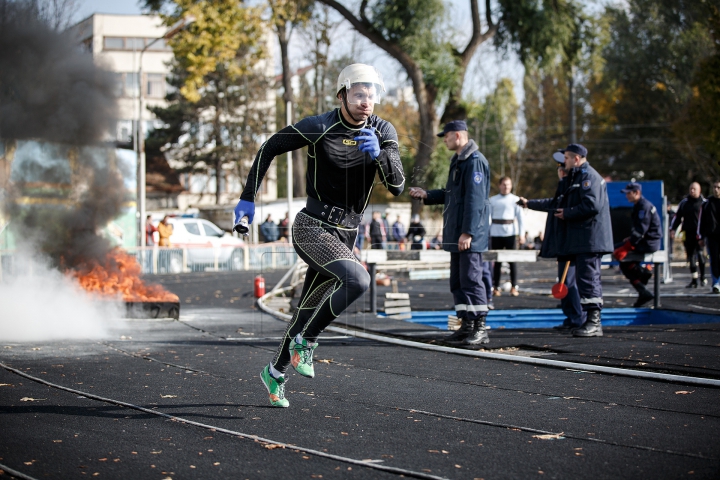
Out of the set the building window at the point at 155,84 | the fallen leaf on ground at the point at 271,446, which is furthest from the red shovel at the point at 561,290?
the building window at the point at 155,84

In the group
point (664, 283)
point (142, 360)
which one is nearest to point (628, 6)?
point (664, 283)

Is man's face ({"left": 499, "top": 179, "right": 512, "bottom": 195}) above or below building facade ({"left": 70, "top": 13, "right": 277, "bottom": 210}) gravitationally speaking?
below

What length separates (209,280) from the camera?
2266 cm

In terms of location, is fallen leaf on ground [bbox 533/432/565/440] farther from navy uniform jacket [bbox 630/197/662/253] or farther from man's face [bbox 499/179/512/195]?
man's face [bbox 499/179/512/195]

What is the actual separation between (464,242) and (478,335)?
1.04 metres

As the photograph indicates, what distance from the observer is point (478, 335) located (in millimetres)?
8953

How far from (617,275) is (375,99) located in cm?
1827

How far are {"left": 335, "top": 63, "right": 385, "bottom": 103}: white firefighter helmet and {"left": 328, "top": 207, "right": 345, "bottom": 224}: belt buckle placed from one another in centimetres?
73

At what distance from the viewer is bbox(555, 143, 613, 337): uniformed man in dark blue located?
374 inches

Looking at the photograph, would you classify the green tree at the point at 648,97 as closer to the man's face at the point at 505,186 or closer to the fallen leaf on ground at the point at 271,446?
the man's face at the point at 505,186

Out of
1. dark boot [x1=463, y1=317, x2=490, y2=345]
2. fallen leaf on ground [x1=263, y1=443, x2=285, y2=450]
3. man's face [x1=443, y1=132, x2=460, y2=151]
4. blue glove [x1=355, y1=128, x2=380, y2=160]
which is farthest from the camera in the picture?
man's face [x1=443, y1=132, x2=460, y2=151]

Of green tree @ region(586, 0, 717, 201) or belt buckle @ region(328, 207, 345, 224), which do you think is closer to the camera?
belt buckle @ region(328, 207, 345, 224)

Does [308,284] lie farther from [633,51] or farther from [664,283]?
[633,51]

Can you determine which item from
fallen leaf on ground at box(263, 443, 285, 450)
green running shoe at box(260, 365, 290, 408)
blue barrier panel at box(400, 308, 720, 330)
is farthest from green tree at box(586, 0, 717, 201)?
fallen leaf on ground at box(263, 443, 285, 450)
